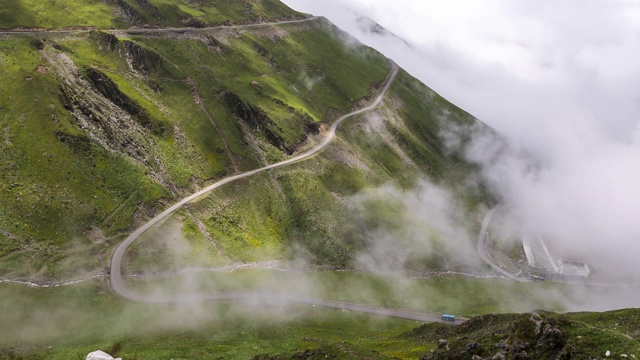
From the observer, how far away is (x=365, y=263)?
516 feet

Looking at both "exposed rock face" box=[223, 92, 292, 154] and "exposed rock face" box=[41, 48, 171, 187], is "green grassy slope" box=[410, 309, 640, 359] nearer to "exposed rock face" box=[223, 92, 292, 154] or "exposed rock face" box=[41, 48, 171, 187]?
"exposed rock face" box=[41, 48, 171, 187]

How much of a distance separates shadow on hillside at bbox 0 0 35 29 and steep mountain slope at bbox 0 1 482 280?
395cm

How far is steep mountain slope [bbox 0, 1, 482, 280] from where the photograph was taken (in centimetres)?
11625

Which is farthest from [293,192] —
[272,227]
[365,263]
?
[365,263]

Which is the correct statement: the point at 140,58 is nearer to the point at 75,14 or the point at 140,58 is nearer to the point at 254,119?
the point at 75,14

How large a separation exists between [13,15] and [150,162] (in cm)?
7799

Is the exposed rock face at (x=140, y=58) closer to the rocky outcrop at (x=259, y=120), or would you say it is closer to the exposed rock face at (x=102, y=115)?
the exposed rock face at (x=102, y=115)

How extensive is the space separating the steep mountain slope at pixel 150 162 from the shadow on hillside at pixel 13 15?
395 centimetres

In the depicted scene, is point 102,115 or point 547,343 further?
point 102,115

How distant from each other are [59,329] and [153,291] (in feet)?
78.8

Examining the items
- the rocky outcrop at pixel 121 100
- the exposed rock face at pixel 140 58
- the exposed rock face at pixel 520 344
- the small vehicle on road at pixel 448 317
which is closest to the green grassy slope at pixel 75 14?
the exposed rock face at pixel 140 58

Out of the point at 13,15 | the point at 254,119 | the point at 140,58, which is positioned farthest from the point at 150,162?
the point at 13,15

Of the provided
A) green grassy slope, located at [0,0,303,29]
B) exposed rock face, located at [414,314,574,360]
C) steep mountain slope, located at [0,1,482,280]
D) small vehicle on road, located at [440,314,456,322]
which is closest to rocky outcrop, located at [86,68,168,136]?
steep mountain slope, located at [0,1,482,280]

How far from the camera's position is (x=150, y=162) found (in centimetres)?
14388
